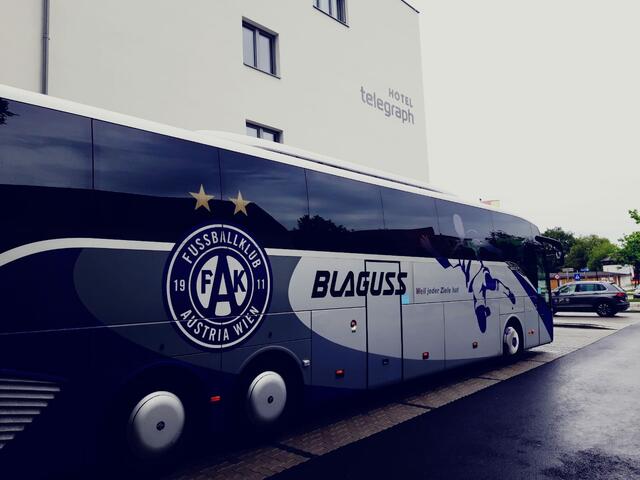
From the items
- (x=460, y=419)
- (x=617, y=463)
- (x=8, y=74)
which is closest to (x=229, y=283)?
(x=460, y=419)

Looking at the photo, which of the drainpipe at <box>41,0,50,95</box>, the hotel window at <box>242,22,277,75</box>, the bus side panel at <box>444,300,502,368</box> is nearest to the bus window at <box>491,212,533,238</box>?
the bus side panel at <box>444,300,502,368</box>

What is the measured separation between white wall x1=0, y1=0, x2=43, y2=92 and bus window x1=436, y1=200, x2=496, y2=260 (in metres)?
7.77

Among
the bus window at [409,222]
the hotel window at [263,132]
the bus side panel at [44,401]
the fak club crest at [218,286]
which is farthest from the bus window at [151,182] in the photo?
the hotel window at [263,132]

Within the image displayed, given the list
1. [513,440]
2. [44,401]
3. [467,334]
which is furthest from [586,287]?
[44,401]

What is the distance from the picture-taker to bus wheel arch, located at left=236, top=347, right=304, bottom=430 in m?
5.32

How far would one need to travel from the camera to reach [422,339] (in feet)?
25.9

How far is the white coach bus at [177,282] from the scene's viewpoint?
12.6ft

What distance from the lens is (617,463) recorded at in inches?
189

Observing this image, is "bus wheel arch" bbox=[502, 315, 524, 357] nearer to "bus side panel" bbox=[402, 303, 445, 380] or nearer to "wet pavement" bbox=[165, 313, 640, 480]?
"wet pavement" bbox=[165, 313, 640, 480]

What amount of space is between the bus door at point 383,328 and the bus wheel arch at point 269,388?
1.41 meters

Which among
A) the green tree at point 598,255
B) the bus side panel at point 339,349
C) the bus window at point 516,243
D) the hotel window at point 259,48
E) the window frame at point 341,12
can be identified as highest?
the window frame at point 341,12

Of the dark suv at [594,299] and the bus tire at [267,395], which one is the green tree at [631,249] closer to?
the dark suv at [594,299]

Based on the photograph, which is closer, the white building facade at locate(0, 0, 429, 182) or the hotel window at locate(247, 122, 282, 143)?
the white building facade at locate(0, 0, 429, 182)

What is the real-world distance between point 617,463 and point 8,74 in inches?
416
